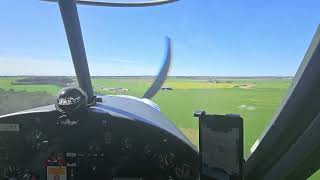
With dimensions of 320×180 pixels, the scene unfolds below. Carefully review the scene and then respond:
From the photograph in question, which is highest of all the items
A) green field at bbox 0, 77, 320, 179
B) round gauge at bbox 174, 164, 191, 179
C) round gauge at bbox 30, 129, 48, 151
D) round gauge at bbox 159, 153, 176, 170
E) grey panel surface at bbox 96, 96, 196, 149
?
green field at bbox 0, 77, 320, 179

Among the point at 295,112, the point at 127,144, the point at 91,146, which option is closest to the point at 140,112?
the point at 127,144

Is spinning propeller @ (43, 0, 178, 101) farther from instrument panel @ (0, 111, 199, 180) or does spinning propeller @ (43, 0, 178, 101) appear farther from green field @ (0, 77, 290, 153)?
instrument panel @ (0, 111, 199, 180)

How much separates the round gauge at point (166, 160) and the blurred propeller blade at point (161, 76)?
62 centimetres

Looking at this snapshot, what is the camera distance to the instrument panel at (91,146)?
2959 mm

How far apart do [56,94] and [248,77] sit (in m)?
1.24

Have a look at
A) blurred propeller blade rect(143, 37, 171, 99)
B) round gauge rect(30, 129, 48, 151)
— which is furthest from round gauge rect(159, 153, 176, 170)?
round gauge rect(30, 129, 48, 151)

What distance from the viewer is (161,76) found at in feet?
10.9

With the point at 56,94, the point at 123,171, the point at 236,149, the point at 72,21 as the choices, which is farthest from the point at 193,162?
the point at 72,21

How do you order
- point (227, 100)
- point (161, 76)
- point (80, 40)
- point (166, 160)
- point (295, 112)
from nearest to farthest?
point (295, 112), point (227, 100), point (166, 160), point (80, 40), point (161, 76)

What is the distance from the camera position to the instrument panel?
9.71 feet

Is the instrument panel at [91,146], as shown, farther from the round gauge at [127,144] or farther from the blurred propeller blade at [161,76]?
the blurred propeller blade at [161,76]

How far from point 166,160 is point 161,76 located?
68cm

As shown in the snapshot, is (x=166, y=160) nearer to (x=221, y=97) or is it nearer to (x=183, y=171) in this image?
(x=183, y=171)

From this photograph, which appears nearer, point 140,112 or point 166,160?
point 166,160
